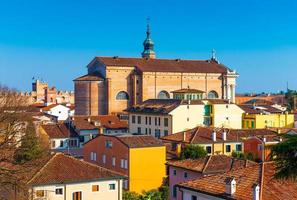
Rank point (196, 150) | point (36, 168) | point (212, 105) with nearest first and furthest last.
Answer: point (36, 168), point (196, 150), point (212, 105)

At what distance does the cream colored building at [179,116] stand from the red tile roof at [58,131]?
27.3ft

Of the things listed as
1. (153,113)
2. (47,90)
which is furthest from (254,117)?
(47,90)

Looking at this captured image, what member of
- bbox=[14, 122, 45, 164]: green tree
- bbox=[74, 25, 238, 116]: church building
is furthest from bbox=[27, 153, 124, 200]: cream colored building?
bbox=[74, 25, 238, 116]: church building

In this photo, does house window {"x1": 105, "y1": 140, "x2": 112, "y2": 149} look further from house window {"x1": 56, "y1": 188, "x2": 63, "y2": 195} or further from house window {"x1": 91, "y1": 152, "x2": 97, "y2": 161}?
house window {"x1": 56, "y1": 188, "x2": 63, "y2": 195}

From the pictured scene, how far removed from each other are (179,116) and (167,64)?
92.9ft

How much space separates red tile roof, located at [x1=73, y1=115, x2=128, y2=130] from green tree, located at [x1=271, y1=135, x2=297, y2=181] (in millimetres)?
44405

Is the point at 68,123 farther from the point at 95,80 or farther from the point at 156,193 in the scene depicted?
the point at 156,193

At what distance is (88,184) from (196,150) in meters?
14.9

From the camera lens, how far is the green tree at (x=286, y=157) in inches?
Result: 364

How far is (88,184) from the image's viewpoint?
889 inches

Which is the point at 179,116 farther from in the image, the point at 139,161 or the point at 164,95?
the point at 164,95

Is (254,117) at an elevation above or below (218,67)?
below

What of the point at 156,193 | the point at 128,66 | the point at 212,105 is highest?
the point at 128,66

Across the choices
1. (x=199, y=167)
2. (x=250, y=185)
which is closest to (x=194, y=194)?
(x=250, y=185)
